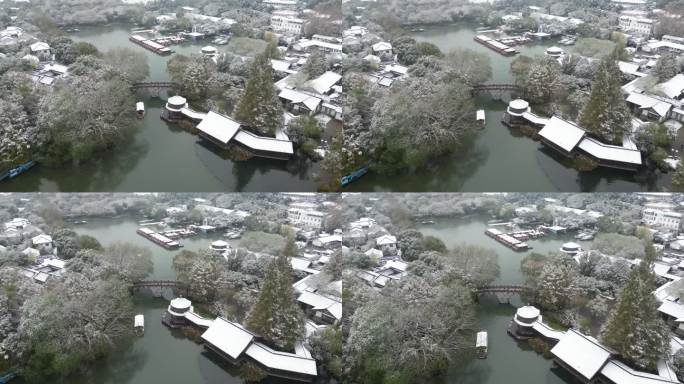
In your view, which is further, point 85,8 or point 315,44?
point 85,8

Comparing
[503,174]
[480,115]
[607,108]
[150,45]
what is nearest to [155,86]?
[150,45]

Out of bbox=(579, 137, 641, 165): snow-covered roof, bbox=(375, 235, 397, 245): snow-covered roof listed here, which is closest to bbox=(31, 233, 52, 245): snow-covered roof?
bbox=(375, 235, 397, 245): snow-covered roof

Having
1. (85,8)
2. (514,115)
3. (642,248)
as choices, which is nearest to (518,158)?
(514,115)

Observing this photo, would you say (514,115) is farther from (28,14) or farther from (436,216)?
(28,14)

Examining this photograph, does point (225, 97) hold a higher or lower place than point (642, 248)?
higher

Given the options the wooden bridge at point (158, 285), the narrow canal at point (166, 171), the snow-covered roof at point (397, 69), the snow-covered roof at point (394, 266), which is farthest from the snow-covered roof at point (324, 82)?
the wooden bridge at point (158, 285)

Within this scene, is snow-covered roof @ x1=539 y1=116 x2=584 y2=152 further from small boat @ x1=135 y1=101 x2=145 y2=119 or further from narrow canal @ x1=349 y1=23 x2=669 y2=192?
small boat @ x1=135 y1=101 x2=145 y2=119

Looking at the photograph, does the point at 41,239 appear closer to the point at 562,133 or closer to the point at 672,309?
the point at 562,133
